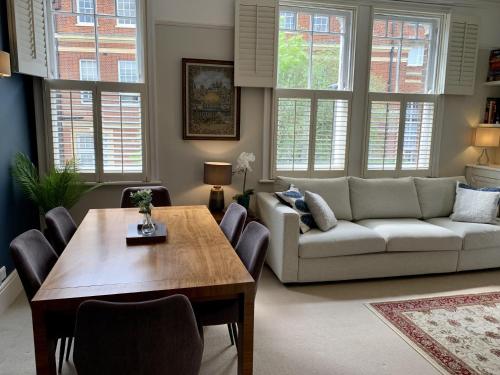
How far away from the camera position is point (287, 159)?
4.19 m

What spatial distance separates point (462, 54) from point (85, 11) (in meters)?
4.19

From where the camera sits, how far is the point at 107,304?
1.23 m

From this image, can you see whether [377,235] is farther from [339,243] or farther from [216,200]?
[216,200]

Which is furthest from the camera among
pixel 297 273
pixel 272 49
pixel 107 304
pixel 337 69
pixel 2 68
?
pixel 337 69

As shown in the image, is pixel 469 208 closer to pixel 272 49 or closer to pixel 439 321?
pixel 439 321

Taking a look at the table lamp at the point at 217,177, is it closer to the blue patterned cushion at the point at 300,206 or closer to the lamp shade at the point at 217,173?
the lamp shade at the point at 217,173

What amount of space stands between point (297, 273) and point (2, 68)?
2661 millimetres

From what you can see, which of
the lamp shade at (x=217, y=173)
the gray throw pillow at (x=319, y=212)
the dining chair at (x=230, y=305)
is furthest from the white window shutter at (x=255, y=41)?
the dining chair at (x=230, y=305)

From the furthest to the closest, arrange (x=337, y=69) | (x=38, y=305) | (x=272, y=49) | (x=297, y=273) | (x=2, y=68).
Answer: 1. (x=337, y=69)
2. (x=272, y=49)
3. (x=297, y=273)
4. (x=2, y=68)
5. (x=38, y=305)

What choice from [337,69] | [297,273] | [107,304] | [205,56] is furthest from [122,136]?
[107,304]

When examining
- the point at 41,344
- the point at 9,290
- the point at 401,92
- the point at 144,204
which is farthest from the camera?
the point at 401,92

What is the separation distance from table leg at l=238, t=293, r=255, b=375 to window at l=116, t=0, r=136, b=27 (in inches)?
124

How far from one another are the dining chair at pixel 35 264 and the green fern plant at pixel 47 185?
4.49 feet

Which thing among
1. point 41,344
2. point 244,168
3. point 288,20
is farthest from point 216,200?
point 41,344
